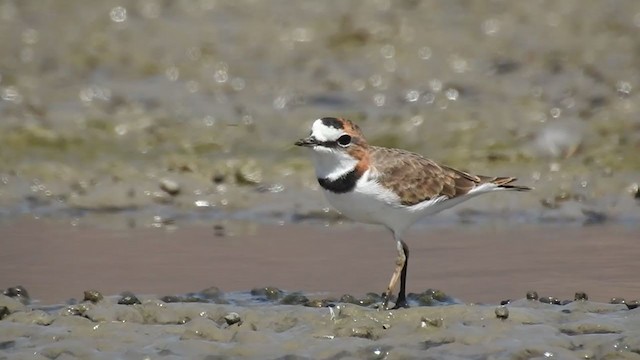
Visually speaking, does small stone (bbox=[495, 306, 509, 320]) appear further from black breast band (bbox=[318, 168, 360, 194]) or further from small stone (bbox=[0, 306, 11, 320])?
small stone (bbox=[0, 306, 11, 320])

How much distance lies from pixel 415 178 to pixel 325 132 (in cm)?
77

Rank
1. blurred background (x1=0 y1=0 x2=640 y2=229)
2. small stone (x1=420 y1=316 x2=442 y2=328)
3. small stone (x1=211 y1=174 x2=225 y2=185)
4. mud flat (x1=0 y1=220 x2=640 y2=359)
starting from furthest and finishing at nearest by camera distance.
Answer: small stone (x1=211 y1=174 x2=225 y2=185) → blurred background (x1=0 y1=0 x2=640 y2=229) → small stone (x1=420 y1=316 x2=442 y2=328) → mud flat (x1=0 y1=220 x2=640 y2=359)

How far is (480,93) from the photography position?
15.8 metres

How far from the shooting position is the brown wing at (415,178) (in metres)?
9.54

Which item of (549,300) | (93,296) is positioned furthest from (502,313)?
(93,296)

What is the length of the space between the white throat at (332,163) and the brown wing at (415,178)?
0.77 ft

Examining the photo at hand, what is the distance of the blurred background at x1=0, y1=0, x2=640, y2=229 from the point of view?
13.6 m

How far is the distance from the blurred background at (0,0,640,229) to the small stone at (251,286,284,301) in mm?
Result: 3212

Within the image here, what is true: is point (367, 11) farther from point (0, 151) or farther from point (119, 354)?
point (119, 354)

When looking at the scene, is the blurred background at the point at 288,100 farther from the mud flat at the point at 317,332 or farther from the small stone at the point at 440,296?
the mud flat at the point at 317,332

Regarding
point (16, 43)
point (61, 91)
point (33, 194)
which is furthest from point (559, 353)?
point (16, 43)

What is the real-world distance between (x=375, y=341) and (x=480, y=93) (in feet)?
25.3

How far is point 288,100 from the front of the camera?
621 inches

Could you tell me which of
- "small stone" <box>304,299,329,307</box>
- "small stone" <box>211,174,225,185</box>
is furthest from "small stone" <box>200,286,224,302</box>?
"small stone" <box>211,174,225,185</box>
